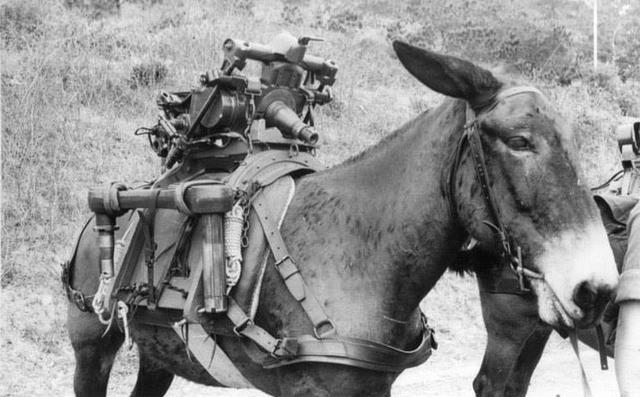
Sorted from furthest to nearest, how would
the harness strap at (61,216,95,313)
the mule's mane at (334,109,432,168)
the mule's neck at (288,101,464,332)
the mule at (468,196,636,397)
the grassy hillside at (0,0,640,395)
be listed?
the grassy hillside at (0,0,640,395) < the mule at (468,196,636,397) < the harness strap at (61,216,95,313) < the mule's mane at (334,109,432,168) < the mule's neck at (288,101,464,332)

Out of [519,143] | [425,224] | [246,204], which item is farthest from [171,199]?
[519,143]

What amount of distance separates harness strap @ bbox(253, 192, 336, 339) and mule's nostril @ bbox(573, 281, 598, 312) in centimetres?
94

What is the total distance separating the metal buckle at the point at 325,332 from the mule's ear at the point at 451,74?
963 mm

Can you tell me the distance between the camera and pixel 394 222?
2928 millimetres

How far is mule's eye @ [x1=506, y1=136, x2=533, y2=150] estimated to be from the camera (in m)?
2.46

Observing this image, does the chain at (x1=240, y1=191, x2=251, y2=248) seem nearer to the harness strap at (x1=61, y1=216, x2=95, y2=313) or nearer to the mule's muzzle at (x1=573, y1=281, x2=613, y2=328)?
the harness strap at (x1=61, y1=216, x2=95, y2=313)

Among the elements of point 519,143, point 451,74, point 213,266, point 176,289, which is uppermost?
point 451,74

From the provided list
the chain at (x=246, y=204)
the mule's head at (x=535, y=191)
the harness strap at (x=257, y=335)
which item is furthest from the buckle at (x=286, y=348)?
the mule's head at (x=535, y=191)

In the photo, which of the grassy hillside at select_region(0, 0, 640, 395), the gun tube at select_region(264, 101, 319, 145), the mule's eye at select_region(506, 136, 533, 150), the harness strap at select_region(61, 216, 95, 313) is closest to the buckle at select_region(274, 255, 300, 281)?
the gun tube at select_region(264, 101, 319, 145)

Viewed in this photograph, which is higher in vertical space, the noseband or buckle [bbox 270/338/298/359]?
the noseband

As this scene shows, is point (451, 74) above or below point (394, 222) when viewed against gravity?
above

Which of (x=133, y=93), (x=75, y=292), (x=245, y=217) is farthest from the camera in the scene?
(x=133, y=93)

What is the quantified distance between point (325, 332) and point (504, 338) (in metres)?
2.33

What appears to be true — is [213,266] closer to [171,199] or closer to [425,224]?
[171,199]
